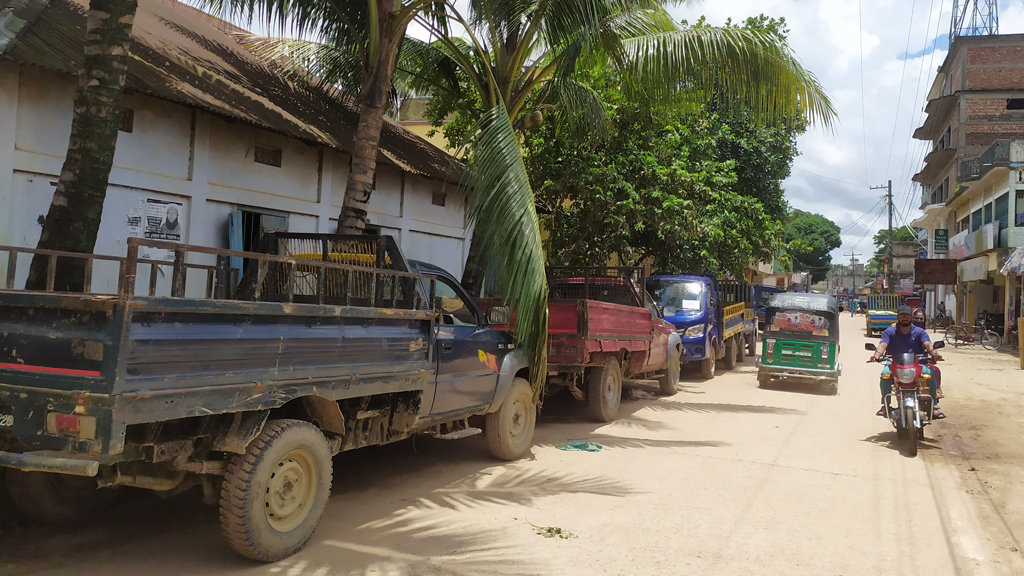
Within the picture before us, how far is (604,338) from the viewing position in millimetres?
8914

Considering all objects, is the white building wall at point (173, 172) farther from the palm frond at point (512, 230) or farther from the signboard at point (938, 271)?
the signboard at point (938, 271)

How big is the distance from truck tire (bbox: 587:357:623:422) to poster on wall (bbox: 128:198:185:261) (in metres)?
5.72

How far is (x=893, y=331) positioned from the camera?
8.59m

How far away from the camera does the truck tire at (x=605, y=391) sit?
9172 millimetres

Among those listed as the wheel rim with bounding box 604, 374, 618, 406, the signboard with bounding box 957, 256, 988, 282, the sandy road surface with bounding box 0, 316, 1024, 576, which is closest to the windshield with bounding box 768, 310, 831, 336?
the sandy road surface with bounding box 0, 316, 1024, 576

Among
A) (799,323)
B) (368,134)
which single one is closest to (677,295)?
(799,323)

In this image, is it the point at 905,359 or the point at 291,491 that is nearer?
the point at 291,491

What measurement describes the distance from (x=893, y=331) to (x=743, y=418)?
7.54 ft

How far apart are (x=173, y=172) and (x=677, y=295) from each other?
9423 mm

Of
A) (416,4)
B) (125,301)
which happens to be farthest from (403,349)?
(416,4)

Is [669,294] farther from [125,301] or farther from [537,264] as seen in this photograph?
[125,301]

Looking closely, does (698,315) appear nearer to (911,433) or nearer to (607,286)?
(607,286)

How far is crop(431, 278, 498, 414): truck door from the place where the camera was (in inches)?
231

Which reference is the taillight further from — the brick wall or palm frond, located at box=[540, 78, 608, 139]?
the brick wall
